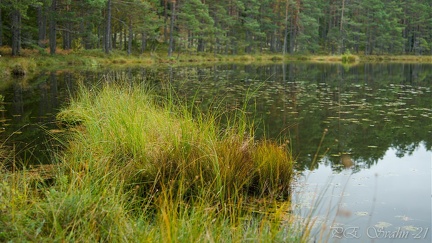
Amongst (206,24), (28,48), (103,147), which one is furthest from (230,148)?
(206,24)

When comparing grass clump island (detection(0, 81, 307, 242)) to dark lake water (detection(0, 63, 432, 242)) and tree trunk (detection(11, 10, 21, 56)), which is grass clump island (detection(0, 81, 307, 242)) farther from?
tree trunk (detection(11, 10, 21, 56))

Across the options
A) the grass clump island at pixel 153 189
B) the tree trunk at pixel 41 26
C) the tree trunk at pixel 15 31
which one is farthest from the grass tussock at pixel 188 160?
the tree trunk at pixel 41 26

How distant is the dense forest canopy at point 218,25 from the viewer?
116ft

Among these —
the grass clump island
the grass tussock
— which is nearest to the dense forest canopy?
the grass tussock

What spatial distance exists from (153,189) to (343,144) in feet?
16.5

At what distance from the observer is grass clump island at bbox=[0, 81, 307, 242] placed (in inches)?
128

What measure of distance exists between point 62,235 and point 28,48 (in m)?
33.1

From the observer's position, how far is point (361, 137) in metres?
9.17

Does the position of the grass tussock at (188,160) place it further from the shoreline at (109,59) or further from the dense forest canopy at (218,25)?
the dense forest canopy at (218,25)

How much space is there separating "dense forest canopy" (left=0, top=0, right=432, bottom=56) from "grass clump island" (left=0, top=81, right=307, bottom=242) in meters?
24.9

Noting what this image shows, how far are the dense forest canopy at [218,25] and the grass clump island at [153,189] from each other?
24922 millimetres

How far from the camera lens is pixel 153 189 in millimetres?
4500

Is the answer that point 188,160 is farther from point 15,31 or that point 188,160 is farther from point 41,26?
point 41,26

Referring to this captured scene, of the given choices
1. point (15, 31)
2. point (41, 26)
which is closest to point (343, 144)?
point (15, 31)
